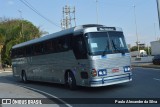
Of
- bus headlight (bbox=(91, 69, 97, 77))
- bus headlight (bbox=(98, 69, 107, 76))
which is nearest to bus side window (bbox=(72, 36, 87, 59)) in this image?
bus headlight (bbox=(91, 69, 97, 77))

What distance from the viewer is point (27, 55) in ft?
85.5

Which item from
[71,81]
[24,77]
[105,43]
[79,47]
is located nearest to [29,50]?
[24,77]

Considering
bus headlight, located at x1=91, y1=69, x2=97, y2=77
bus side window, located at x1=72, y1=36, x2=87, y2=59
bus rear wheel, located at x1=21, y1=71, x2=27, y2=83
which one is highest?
bus side window, located at x1=72, y1=36, x2=87, y2=59

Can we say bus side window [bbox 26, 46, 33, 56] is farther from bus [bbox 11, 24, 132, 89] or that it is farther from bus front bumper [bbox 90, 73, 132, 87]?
bus front bumper [bbox 90, 73, 132, 87]

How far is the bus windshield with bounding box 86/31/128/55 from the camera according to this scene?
16578 millimetres

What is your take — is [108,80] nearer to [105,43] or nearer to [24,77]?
[105,43]

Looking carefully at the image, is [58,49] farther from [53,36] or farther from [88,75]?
[88,75]

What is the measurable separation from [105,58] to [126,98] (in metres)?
3.14

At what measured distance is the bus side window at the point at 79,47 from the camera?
663 inches

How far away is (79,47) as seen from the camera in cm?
1727

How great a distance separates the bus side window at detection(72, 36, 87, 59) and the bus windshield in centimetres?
43

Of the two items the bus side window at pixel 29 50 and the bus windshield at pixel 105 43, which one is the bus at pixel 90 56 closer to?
the bus windshield at pixel 105 43

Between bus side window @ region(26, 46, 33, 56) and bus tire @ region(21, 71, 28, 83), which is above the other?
bus side window @ region(26, 46, 33, 56)

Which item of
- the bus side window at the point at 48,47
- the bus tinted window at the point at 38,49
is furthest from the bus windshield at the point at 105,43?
the bus tinted window at the point at 38,49
